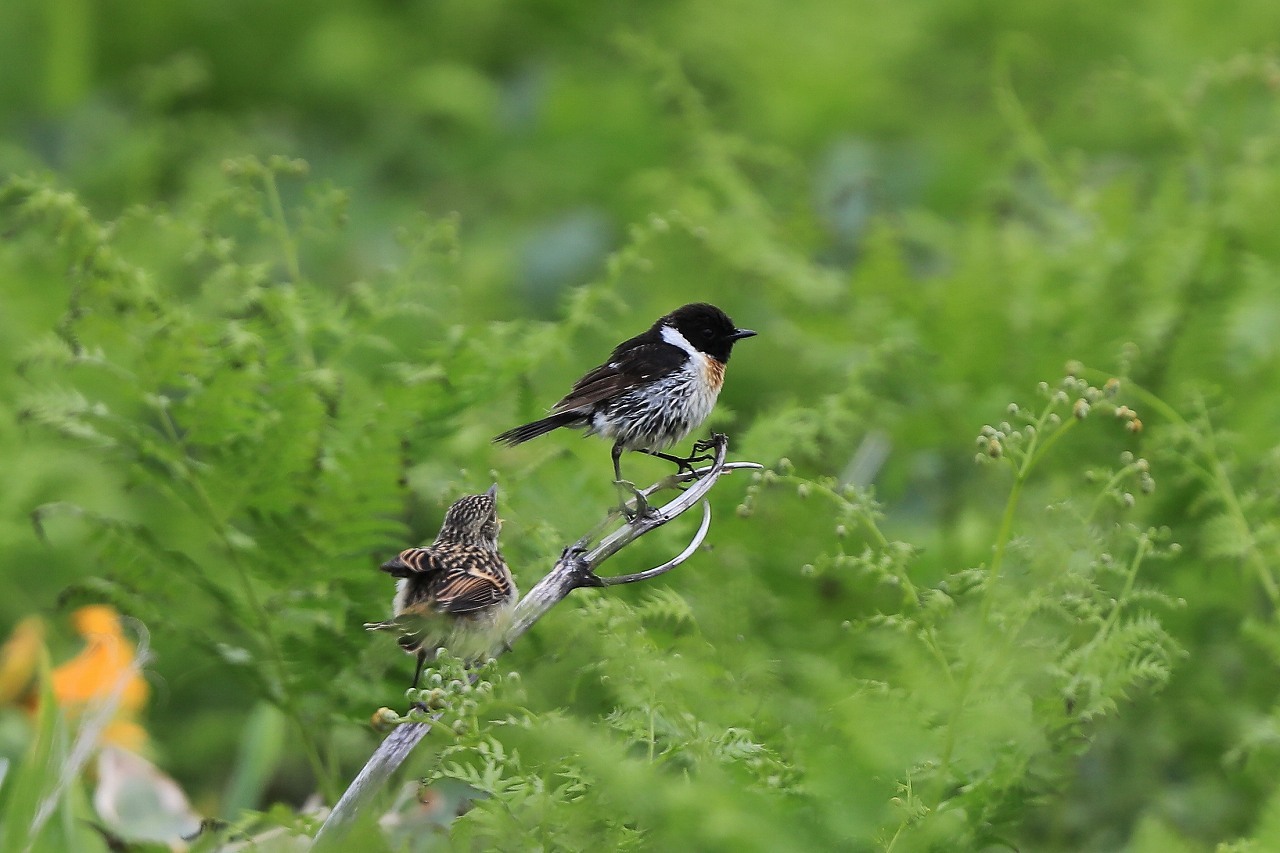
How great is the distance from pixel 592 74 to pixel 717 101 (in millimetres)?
686

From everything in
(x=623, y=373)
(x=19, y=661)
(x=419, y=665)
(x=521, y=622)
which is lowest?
(x=19, y=661)

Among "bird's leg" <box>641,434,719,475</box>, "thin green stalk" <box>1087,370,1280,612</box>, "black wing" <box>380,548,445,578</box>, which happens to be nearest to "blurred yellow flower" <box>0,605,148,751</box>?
"black wing" <box>380,548,445,578</box>

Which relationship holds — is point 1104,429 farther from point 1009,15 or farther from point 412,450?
point 1009,15

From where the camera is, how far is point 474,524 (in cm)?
262

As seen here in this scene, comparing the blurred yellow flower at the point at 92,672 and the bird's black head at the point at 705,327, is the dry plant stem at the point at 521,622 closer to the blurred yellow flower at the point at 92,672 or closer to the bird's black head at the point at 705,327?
the bird's black head at the point at 705,327

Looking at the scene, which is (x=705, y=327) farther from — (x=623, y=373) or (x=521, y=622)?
(x=521, y=622)

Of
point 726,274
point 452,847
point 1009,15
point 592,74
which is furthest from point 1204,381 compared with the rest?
point 592,74

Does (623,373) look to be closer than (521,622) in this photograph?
No

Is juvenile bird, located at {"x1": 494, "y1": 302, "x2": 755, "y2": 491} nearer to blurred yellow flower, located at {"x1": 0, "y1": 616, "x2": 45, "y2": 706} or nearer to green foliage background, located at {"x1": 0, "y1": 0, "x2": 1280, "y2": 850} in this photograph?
green foliage background, located at {"x1": 0, "y1": 0, "x2": 1280, "y2": 850}

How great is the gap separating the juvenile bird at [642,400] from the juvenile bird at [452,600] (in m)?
0.34

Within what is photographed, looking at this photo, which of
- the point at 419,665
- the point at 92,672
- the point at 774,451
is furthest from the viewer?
the point at 92,672

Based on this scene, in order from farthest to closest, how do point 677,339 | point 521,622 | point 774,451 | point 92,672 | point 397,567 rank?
point 92,672, point 774,451, point 677,339, point 397,567, point 521,622

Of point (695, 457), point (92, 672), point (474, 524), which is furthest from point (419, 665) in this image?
point (92, 672)

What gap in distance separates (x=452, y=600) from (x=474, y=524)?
329 millimetres
